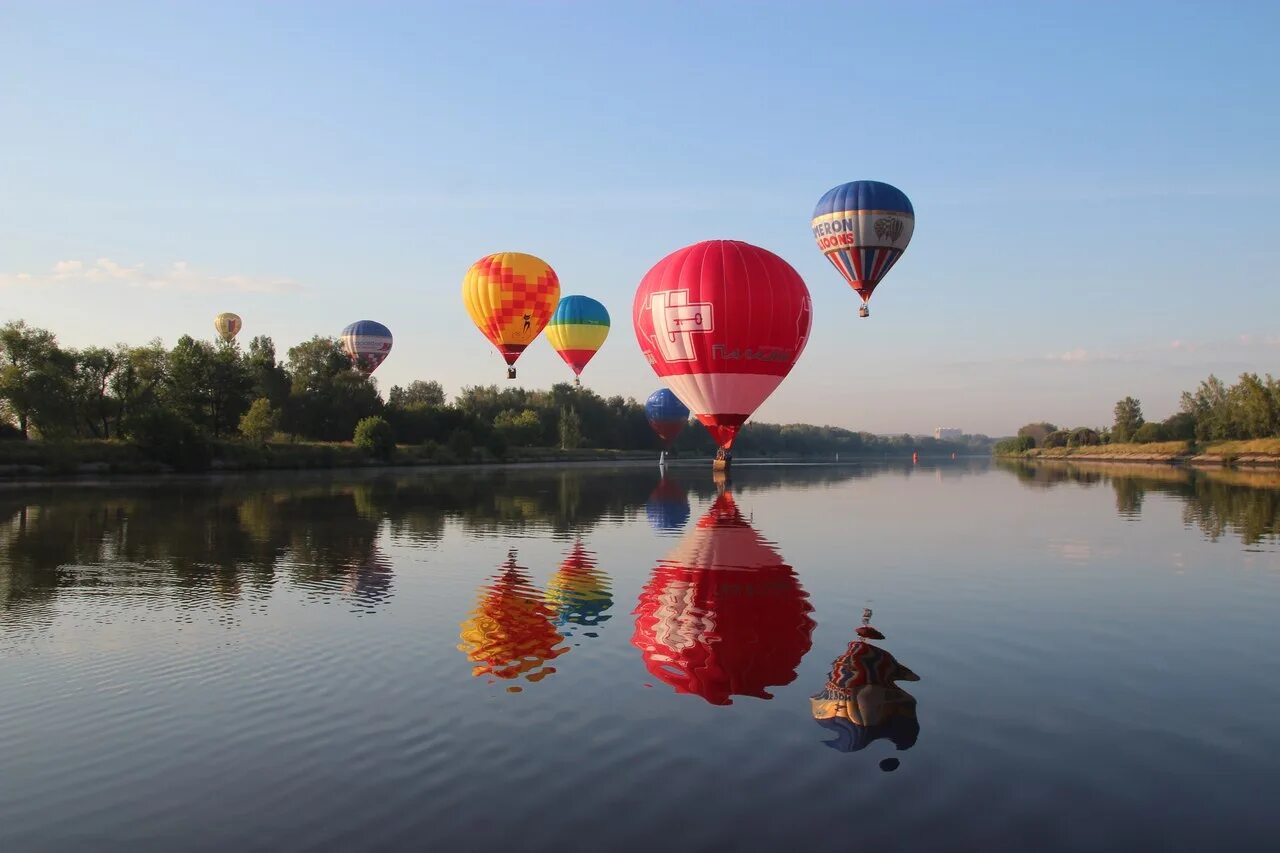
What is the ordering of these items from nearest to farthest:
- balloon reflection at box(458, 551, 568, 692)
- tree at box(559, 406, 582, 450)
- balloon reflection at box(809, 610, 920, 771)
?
balloon reflection at box(809, 610, 920, 771)
balloon reflection at box(458, 551, 568, 692)
tree at box(559, 406, 582, 450)

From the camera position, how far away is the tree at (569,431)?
125438mm

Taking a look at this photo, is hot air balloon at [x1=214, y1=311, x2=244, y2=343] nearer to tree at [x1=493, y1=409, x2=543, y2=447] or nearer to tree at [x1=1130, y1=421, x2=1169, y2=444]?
tree at [x1=493, y1=409, x2=543, y2=447]

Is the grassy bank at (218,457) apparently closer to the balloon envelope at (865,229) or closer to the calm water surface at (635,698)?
the calm water surface at (635,698)

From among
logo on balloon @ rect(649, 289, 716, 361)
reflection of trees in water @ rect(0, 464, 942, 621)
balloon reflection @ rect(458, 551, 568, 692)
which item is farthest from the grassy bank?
balloon reflection @ rect(458, 551, 568, 692)

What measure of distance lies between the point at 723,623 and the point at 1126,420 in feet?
511

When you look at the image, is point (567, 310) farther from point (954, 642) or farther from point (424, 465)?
point (954, 642)

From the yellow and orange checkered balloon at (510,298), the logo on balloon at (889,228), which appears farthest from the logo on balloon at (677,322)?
the yellow and orange checkered balloon at (510,298)

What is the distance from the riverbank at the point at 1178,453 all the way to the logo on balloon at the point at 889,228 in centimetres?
6930

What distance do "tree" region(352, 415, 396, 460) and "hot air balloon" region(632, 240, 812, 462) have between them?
49.1 metres

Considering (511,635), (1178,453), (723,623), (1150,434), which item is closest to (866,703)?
(723,623)

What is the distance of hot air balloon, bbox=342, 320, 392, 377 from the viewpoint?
94.8 meters

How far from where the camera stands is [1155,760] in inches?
325

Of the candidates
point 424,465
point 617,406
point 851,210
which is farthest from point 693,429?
point 851,210

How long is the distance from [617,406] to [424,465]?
65.7 meters
